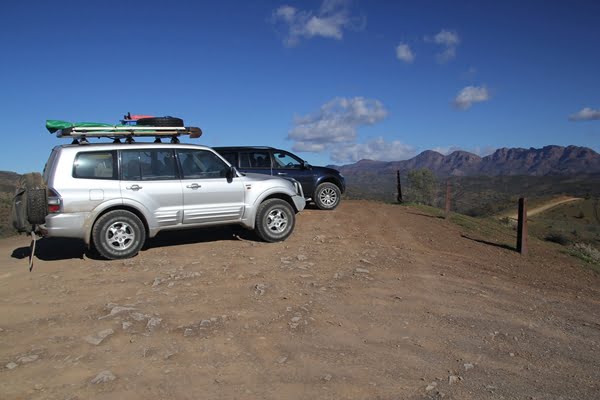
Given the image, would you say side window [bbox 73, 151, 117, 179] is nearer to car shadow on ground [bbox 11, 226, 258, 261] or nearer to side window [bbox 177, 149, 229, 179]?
side window [bbox 177, 149, 229, 179]

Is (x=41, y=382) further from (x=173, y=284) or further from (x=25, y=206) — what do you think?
(x=25, y=206)

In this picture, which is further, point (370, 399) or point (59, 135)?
point (59, 135)

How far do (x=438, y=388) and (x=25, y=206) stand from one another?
20.4 feet

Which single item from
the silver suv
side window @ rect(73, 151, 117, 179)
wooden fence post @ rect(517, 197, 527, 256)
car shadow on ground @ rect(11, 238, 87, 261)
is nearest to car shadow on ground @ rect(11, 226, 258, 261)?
car shadow on ground @ rect(11, 238, 87, 261)

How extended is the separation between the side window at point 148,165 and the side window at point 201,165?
19cm

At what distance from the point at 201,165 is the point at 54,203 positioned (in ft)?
7.74

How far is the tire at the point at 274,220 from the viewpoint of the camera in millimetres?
8484

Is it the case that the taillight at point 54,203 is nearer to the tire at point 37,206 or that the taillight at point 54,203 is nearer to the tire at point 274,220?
the tire at point 37,206

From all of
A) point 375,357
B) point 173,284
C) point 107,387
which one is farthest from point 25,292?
point 375,357

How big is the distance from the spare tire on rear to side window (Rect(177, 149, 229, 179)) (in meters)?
2.13

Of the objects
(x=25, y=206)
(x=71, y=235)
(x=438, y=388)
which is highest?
(x=25, y=206)

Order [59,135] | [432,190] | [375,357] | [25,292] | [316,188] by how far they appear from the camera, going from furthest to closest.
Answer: [432,190] → [316,188] → [59,135] → [25,292] → [375,357]

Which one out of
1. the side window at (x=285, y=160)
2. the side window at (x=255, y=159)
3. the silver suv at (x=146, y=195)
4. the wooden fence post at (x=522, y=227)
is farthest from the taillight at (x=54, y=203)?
the wooden fence post at (x=522, y=227)

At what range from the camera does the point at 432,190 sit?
1259 inches
